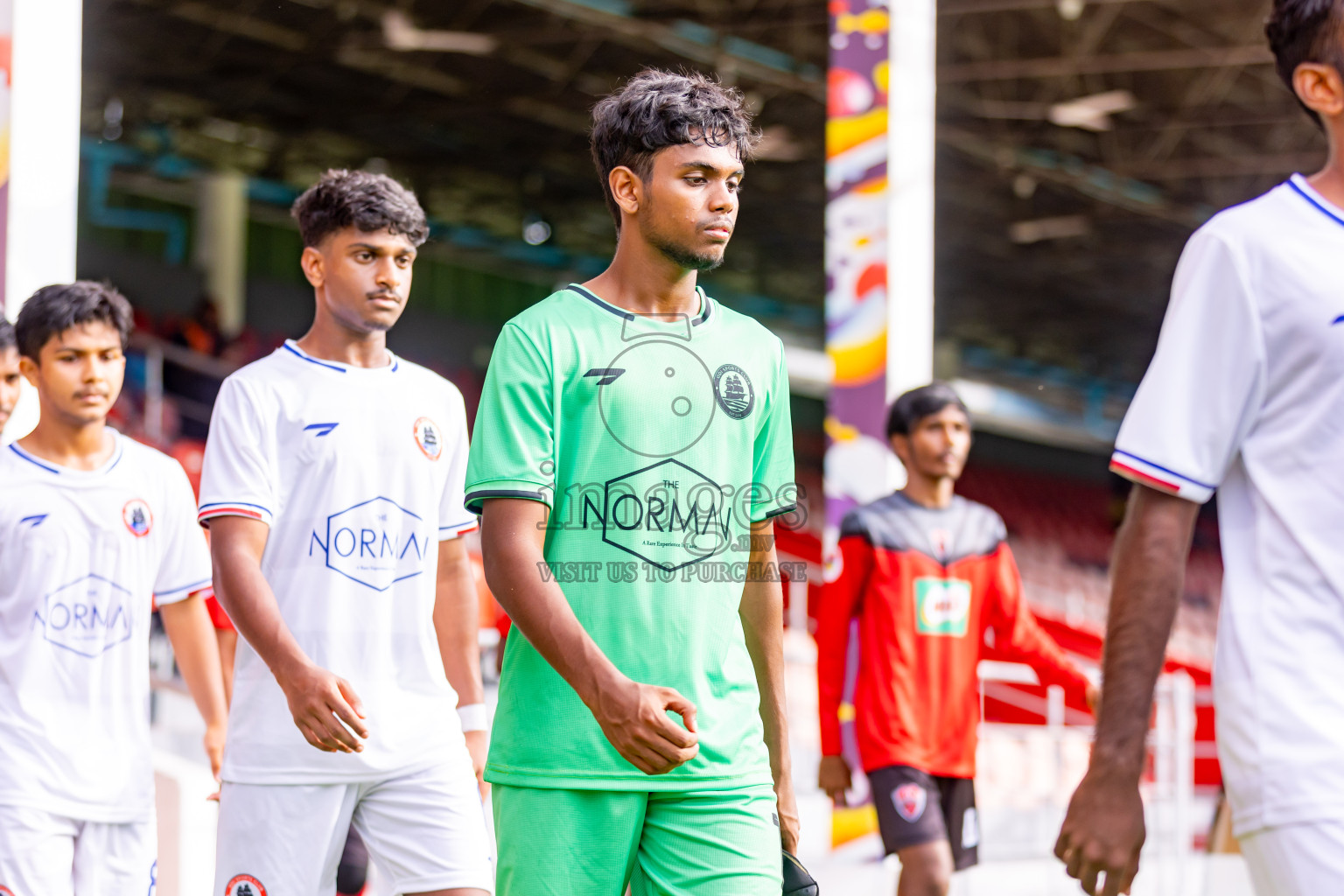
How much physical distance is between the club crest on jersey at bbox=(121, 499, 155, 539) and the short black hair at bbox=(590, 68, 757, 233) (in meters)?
1.99

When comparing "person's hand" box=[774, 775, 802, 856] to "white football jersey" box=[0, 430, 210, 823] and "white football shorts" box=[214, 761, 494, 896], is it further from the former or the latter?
"white football jersey" box=[0, 430, 210, 823]

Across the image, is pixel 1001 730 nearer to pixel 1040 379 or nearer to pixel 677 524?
pixel 677 524

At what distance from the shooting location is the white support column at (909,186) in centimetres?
805

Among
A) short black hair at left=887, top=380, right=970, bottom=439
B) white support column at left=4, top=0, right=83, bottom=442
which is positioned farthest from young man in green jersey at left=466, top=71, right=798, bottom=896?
white support column at left=4, top=0, right=83, bottom=442

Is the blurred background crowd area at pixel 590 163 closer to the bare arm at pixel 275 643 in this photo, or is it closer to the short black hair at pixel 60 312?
the short black hair at pixel 60 312

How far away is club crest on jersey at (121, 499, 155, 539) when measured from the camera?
13.7 ft

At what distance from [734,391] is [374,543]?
1.30 metres

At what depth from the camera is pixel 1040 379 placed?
4028cm

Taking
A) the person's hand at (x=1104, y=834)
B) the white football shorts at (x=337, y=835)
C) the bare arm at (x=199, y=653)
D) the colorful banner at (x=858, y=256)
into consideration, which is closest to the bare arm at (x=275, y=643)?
the white football shorts at (x=337, y=835)

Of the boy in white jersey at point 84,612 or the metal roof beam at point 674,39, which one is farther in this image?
the metal roof beam at point 674,39

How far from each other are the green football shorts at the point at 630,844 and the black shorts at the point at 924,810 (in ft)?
8.32

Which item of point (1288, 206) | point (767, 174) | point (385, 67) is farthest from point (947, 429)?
point (767, 174)

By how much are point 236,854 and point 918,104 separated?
5.82m

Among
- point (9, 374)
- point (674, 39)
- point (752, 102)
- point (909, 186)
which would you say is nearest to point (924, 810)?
point (9, 374)
